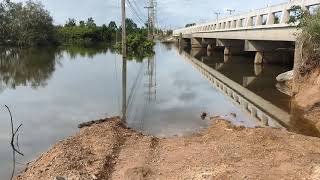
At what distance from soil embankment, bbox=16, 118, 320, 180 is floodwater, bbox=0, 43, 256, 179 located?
1.43 m

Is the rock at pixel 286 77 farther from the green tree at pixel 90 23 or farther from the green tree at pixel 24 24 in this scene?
the green tree at pixel 90 23

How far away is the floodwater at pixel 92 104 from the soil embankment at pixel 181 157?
1.43 meters

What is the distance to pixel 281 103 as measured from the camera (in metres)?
21.9

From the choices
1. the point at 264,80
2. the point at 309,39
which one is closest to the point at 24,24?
the point at 264,80

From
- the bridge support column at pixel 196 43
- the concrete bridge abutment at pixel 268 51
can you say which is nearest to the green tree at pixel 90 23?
the bridge support column at pixel 196 43

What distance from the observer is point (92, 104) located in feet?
68.8

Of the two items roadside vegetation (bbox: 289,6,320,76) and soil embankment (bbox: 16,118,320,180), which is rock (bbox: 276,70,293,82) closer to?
roadside vegetation (bbox: 289,6,320,76)

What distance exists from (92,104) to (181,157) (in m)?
10.2

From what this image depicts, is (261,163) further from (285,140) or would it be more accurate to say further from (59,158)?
(59,158)

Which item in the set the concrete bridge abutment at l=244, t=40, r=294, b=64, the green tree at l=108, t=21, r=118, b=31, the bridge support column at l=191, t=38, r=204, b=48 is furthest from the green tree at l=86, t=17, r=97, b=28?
the concrete bridge abutment at l=244, t=40, r=294, b=64

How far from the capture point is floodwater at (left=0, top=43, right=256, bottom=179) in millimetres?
15234

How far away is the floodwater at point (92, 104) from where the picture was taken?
15234mm

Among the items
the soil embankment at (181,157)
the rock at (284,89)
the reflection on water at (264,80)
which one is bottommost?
the reflection on water at (264,80)

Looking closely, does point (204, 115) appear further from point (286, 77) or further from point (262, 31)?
point (262, 31)
